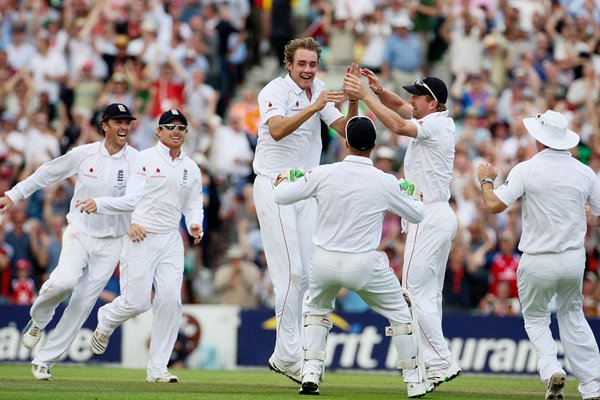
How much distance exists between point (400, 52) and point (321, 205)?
13.5 m

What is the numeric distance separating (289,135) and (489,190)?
235 cm

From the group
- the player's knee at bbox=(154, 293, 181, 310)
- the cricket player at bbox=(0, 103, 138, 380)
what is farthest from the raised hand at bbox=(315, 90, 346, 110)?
the player's knee at bbox=(154, 293, 181, 310)

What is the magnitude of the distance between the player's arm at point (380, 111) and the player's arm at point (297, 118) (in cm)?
14

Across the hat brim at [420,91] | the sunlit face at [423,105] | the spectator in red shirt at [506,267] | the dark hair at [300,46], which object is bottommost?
the spectator in red shirt at [506,267]

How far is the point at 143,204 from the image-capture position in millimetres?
15273

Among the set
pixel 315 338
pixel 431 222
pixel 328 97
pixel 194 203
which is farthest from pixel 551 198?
pixel 194 203

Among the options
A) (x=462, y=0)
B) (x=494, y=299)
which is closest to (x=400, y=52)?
(x=462, y=0)

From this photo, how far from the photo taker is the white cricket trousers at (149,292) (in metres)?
14.9

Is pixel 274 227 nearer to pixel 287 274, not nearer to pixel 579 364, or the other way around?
pixel 287 274

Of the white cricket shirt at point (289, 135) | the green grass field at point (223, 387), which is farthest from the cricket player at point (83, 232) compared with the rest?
the white cricket shirt at point (289, 135)

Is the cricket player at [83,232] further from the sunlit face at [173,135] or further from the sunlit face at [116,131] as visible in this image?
the sunlit face at [173,135]

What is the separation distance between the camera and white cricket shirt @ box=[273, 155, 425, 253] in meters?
12.4

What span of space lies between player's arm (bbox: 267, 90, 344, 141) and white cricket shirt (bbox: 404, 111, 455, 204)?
3.49ft

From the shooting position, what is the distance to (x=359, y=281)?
40.7 feet
